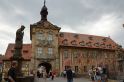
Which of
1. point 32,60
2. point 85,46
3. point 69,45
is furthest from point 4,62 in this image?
point 85,46

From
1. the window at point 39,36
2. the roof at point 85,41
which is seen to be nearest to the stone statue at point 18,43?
the window at point 39,36

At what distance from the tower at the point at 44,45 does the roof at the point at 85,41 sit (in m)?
2.58

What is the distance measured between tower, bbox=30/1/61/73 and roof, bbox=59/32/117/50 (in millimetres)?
2578

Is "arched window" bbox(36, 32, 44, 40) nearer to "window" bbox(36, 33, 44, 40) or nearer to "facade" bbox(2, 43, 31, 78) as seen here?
"window" bbox(36, 33, 44, 40)

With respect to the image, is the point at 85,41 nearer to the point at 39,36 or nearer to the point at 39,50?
the point at 39,36

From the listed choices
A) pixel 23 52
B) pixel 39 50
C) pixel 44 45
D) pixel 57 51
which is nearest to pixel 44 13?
pixel 44 45

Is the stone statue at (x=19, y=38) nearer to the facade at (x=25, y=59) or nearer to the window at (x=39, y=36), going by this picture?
the facade at (x=25, y=59)

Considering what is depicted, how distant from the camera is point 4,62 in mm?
52594

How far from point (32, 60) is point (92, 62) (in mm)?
14677

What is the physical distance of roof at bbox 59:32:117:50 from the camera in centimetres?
5484

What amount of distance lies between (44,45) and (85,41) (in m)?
11.8

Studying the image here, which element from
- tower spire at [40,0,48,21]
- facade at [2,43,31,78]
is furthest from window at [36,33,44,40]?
facade at [2,43,31,78]

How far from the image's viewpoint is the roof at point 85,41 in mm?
54844

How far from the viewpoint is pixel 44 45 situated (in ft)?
168
